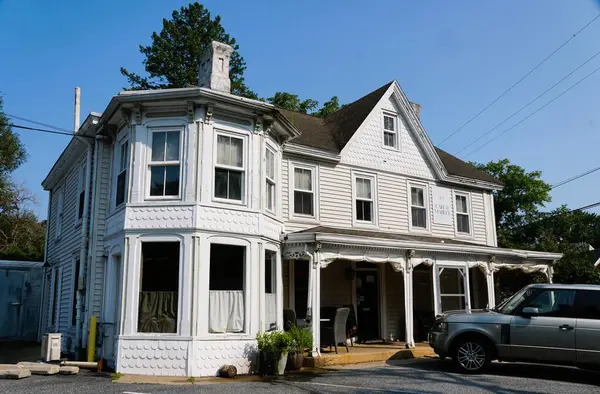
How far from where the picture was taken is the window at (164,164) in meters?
11.2

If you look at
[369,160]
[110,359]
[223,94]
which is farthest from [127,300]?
[369,160]

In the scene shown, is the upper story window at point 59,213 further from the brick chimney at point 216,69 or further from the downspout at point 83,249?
the brick chimney at point 216,69

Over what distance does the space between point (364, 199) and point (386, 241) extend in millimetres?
2652

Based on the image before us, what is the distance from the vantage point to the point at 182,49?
32906 millimetres

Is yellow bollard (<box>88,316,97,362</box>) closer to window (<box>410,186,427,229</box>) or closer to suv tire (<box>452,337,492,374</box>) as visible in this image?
suv tire (<box>452,337,492,374</box>)

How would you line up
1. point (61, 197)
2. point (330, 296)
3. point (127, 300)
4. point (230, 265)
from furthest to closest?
point (61, 197) → point (330, 296) → point (230, 265) → point (127, 300)

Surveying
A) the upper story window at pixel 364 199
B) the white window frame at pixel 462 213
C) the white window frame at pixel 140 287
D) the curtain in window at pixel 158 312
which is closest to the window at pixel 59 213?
the white window frame at pixel 140 287

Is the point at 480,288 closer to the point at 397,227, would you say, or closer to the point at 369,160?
the point at 397,227

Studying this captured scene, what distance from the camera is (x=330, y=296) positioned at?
14.8 metres

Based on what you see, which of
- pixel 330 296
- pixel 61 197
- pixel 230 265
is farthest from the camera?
pixel 61 197

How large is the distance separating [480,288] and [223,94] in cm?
1208

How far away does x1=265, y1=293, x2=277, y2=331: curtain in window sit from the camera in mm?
12031

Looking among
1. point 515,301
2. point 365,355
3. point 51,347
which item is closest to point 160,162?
point 51,347

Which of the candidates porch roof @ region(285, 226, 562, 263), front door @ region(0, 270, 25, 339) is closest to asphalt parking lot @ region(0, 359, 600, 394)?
porch roof @ region(285, 226, 562, 263)
